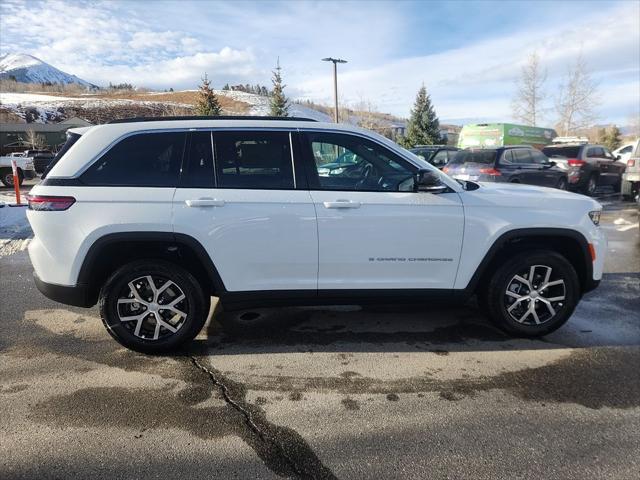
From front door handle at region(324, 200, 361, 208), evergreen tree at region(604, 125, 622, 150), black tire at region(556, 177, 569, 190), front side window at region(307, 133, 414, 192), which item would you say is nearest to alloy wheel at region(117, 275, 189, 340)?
front door handle at region(324, 200, 361, 208)

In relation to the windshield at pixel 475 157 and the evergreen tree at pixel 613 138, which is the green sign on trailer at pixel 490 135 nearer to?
the windshield at pixel 475 157

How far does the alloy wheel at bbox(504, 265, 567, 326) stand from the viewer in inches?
152

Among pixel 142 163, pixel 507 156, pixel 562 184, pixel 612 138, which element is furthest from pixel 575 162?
pixel 612 138

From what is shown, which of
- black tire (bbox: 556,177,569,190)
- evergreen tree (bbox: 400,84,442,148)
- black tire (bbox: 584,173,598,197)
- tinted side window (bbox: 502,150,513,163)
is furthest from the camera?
evergreen tree (bbox: 400,84,442,148)

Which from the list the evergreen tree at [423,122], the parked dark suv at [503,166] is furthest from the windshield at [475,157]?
the evergreen tree at [423,122]

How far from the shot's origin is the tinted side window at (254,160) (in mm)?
3520

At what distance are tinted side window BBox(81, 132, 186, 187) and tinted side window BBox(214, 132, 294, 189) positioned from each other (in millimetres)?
341

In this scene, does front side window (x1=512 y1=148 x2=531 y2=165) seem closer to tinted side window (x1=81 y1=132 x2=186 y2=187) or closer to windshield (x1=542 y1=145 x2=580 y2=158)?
windshield (x1=542 y1=145 x2=580 y2=158)

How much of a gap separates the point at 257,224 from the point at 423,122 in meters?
40.3

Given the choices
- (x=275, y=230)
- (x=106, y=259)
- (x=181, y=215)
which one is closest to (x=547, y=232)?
(x=275, y=230)

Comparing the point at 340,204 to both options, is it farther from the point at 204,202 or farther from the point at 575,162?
the point at 575,162

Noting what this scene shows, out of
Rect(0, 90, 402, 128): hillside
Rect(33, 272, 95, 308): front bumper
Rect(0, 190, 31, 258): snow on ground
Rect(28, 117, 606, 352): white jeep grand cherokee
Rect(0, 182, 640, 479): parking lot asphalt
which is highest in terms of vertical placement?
Rect(0, 90, 402, 128): hillside

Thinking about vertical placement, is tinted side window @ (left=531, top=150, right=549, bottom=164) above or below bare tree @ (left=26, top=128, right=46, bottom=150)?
below

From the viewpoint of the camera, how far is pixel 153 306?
359cm
